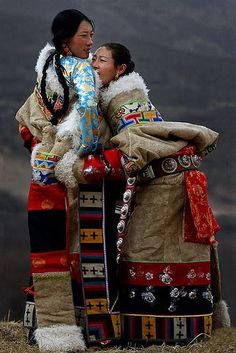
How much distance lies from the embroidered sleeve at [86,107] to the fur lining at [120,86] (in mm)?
157

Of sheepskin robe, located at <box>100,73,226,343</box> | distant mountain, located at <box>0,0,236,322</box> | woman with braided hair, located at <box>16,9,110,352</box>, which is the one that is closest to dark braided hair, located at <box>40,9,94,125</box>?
woman with braided hair, located at <box>16,9,110,352</box>

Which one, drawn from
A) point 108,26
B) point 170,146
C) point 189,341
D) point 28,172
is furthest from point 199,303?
point 108,26

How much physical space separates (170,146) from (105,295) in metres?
0.70

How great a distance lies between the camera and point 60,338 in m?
3.66

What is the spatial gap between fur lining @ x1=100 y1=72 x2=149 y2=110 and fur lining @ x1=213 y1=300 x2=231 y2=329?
1.09 metres

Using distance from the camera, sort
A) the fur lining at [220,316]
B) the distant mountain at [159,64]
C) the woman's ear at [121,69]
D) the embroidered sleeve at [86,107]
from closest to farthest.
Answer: the embroidered sleeve at [86,107], the woman's ear at [121,69], the fur lining at [220,316], the distant mountain at [159,64]

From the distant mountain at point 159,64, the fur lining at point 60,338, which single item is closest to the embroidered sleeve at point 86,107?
the fur lining at point 60,338

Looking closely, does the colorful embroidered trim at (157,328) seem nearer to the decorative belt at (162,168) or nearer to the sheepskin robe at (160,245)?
the sheepskin robe at (160,245)

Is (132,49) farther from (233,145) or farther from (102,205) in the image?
(102,205)

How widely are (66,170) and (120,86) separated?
47 centimetres

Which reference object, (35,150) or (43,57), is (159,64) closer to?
(43,57)

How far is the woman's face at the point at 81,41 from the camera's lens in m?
3.76

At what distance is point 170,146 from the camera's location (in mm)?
3744

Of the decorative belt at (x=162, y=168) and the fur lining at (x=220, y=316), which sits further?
the fur lining at (x=220, y=316)
